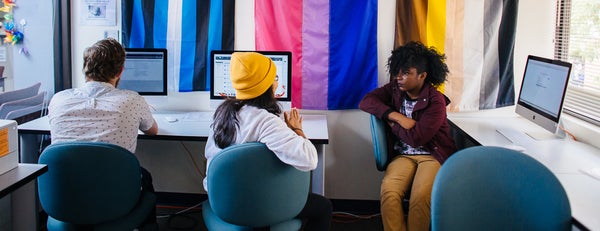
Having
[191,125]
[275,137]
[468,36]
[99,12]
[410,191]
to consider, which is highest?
[99,12]

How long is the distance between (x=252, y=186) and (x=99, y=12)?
2.20m

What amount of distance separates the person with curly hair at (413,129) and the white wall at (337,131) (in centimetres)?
44

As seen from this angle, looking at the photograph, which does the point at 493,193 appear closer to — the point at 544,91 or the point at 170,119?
the point at 544,91

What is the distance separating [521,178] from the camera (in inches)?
70.5

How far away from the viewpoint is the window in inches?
115

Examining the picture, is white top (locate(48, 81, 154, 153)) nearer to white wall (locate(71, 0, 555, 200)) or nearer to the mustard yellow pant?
white wall (locate(71, 0, 555, 200))

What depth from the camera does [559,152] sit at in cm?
259

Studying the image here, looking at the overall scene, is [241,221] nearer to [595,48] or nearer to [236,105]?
[236,105]

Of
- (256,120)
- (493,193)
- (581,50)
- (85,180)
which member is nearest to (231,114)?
(256,120)

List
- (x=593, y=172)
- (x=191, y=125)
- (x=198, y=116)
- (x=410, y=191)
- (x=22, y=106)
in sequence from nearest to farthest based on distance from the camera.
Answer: (x=593, y=172) < (x=410, y=191) < (x=191, y=125) < (x=22, y=106) < (x=198, y=116)

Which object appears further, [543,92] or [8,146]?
[543,92]

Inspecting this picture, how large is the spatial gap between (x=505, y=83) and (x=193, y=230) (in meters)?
2.16

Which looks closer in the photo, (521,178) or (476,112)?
(521,178)

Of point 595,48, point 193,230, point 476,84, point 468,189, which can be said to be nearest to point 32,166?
point 193,230
